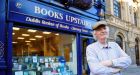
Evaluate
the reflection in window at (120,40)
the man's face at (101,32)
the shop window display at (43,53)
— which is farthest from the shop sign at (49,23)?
the reflection in window at (120,40)

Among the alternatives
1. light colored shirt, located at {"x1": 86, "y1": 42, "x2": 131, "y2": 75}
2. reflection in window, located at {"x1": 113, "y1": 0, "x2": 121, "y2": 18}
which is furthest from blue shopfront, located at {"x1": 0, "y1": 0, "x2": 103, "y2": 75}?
reflection in window, located at {"x1": 113, "y1": 0, "x2": 121, "y2": 18}

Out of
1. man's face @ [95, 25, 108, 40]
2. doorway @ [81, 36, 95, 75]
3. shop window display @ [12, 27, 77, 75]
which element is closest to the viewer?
man's face @ [95, 25, 108, 40]

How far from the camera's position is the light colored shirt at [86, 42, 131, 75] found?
9.20 feet

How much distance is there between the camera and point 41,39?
8.40 m

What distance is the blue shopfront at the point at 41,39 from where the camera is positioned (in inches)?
263

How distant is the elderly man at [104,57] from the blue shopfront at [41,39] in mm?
3982

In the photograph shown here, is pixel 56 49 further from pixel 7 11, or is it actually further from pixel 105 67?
pixel 105 67

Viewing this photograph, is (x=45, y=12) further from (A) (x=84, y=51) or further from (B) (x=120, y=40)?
(B) (x=120, y=40)

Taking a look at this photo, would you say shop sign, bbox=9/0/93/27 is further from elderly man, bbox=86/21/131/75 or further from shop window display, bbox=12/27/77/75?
elderly man, bbox=86/21/131/75

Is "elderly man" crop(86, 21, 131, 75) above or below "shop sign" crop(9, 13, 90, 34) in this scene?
below

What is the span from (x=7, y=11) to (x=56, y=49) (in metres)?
2.83

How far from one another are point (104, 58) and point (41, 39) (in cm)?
566

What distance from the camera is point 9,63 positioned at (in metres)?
6.63

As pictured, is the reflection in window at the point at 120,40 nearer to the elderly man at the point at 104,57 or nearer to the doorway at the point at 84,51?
the doorway at the point at 84,51
